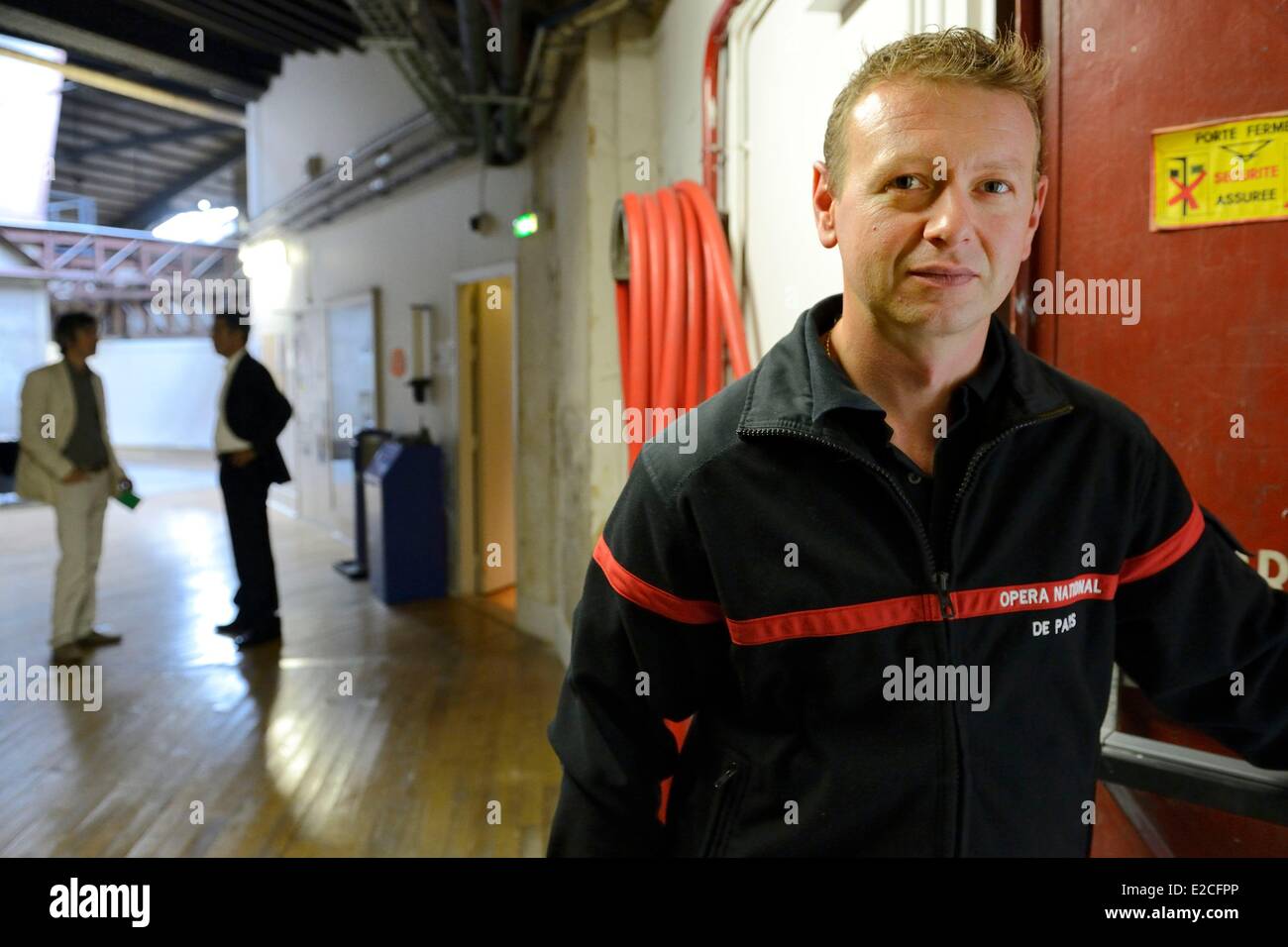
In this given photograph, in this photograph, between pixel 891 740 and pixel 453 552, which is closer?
pixel 891 740

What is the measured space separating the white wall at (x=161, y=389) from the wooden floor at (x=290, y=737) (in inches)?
349

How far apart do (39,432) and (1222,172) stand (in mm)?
4754

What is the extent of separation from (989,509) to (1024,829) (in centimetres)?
37

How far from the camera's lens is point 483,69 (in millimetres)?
3756

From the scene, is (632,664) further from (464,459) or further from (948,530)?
(464,459)

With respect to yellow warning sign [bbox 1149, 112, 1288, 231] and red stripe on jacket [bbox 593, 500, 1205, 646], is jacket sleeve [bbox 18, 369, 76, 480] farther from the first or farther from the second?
yellow warning sign [bbox 1149, 112, 1288, 231]

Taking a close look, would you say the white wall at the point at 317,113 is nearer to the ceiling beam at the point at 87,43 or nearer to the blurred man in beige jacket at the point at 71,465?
the ceiling beam at the point at 87,43

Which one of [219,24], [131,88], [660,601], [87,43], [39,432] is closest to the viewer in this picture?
[660,601]

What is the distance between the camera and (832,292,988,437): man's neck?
35.9 inches

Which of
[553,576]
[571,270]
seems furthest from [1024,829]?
[553,576]

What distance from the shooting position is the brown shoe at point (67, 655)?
4.15 meters

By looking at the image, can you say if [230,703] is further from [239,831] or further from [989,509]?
[989,509]

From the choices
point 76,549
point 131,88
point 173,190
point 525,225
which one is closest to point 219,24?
Result: point 131,88

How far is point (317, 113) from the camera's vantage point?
704 centimetres
